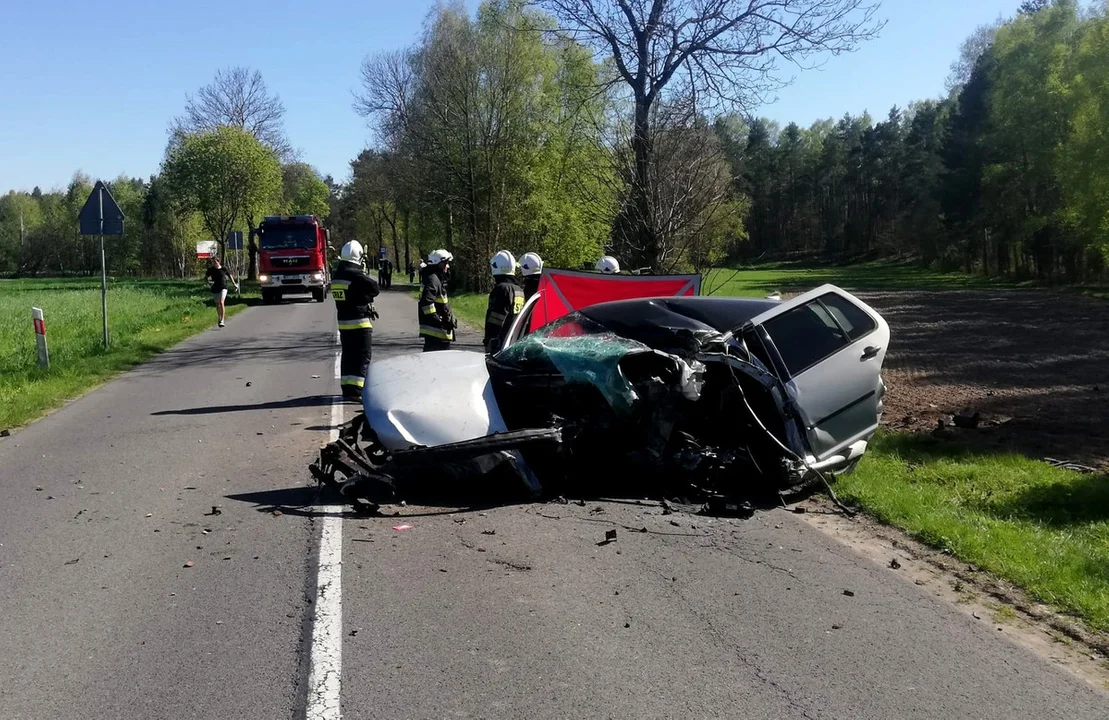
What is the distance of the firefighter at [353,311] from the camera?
10711mm

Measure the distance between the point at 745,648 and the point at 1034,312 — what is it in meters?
27.3

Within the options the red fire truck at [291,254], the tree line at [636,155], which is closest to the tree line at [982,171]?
the tree line at [636,155]

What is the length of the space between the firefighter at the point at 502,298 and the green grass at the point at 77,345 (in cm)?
535

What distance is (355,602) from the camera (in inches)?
190

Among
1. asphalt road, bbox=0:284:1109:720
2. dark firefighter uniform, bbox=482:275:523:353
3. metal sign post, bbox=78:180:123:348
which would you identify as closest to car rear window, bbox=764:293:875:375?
asphalt road, bbox=0:284:1109:720

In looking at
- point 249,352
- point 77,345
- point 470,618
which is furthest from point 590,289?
point 77,345

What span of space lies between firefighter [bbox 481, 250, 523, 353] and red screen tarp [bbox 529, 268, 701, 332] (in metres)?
0.50

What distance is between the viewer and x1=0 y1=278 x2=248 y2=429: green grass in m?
12.3

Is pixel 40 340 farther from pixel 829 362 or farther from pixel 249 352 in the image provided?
pixel 829 362

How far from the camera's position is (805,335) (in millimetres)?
7320

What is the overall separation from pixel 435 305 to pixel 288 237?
23.3 m

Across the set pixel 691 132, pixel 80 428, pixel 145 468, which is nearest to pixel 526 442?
pixel 145 468

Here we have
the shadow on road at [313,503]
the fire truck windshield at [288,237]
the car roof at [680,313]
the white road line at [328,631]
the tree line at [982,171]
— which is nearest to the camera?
the white road line at [328,631]

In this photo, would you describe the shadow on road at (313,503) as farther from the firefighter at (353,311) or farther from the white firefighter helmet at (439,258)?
the white firefighter helmet at (439,258)
